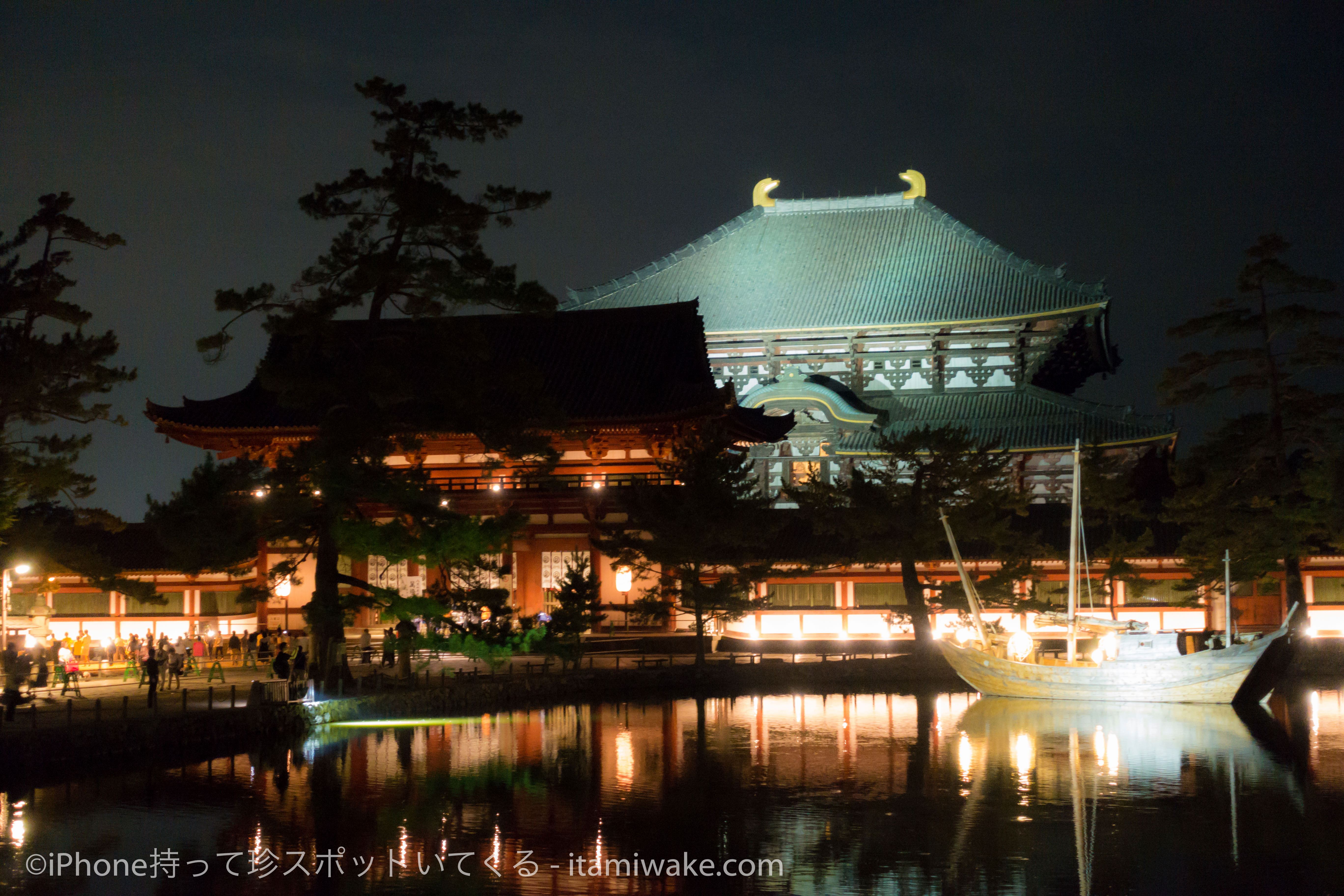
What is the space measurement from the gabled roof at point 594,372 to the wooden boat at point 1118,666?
12.1 metres

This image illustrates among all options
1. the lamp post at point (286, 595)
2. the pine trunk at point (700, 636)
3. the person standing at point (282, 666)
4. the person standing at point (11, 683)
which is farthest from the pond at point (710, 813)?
the lamp post at point (286, 595)

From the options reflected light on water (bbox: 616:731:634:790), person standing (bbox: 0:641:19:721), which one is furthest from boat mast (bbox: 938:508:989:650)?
person standing (bbox: 0:641:19:721)

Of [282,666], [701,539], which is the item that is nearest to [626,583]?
[701,539]

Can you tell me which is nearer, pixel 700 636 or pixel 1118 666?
pixel 1118 666

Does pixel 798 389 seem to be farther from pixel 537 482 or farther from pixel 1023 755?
pixel 1023 755

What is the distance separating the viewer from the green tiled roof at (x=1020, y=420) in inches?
1991

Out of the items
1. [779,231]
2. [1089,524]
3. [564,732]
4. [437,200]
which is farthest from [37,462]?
[779,231]

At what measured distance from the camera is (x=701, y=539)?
116 feet

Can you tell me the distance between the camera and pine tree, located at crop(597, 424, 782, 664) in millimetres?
35594

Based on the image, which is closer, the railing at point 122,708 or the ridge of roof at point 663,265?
the railing at point 122,708

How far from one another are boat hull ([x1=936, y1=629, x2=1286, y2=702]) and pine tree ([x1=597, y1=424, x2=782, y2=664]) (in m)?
6.81

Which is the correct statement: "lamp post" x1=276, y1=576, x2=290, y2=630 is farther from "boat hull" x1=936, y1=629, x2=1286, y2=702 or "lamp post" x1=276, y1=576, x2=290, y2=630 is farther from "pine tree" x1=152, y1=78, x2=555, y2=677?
"boat hull" x1=936, y1=629, x2=1286, y2=702

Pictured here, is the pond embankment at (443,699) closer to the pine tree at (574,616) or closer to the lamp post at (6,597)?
the pine tree at (574,616)

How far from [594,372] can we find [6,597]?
22.3 m
